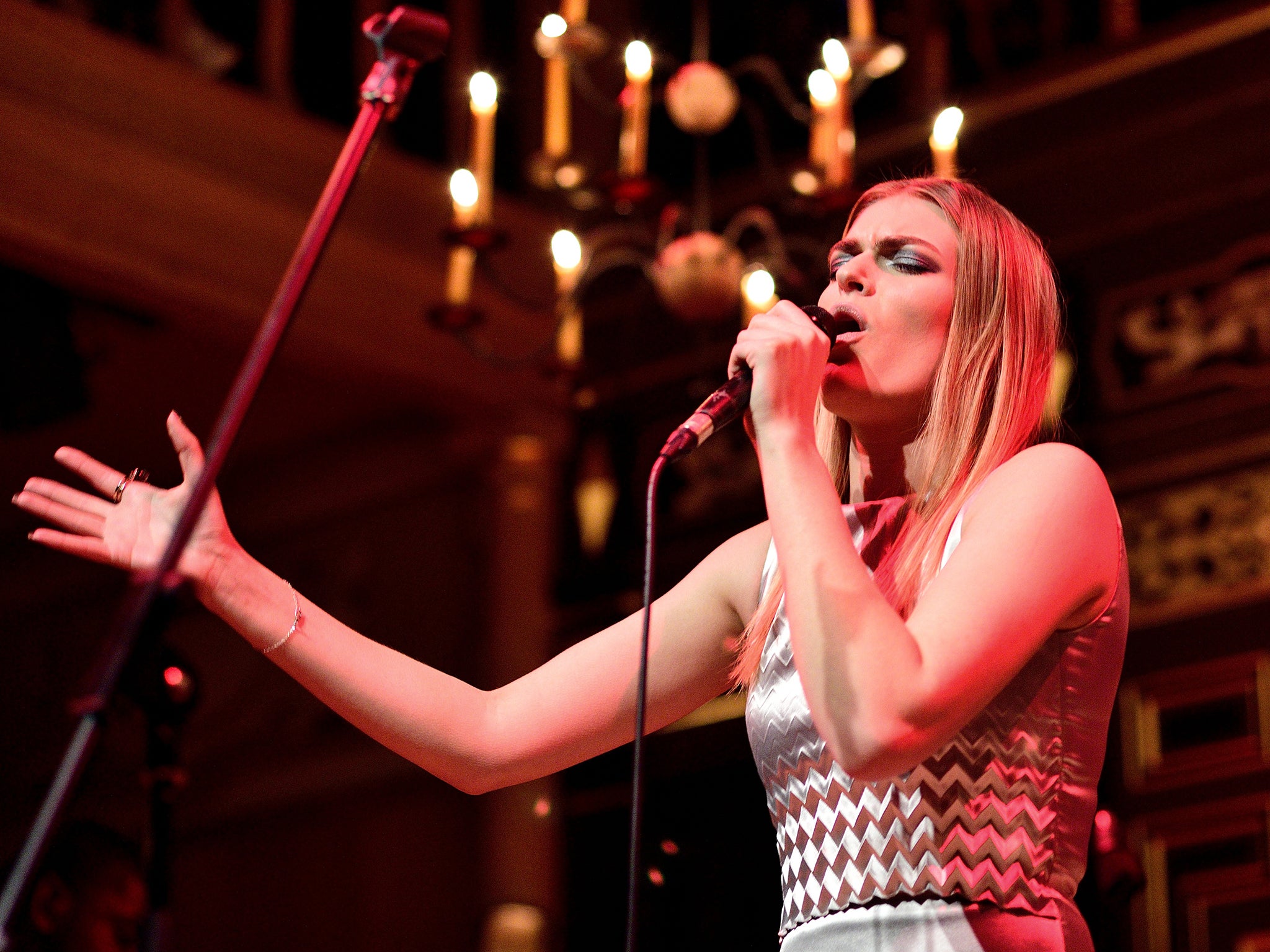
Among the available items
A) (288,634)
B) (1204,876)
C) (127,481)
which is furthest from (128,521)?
(1204,876)

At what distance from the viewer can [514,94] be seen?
6.55 m

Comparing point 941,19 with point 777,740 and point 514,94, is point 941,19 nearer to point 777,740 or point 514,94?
point 514,94

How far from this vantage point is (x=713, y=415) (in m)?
1.54

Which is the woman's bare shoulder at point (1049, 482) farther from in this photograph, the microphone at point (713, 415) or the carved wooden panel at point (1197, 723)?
the carved wooden panel at point (1197, 723)

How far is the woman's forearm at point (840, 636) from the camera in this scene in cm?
139

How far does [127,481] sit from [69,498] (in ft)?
0.20

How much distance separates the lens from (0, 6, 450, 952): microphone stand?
1.20 m

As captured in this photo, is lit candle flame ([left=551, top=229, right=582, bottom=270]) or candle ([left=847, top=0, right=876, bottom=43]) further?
lit candle flame ([left=551, top=229, right=582, bottom=270])

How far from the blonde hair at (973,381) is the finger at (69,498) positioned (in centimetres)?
67

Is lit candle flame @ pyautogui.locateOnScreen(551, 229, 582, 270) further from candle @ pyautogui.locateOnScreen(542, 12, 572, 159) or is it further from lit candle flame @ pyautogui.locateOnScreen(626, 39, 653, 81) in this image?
lit candle flame @ pyautogui.locateOnScreen(626, 39, 653, 81)

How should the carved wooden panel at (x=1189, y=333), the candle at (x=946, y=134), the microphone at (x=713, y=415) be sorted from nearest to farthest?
the microphone at (x=713, y=415)
the candle at (x=946, y=134)
the carved wooden panel at (x=1189, y=333)

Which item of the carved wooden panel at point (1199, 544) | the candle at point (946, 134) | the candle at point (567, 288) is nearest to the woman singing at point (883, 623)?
the candle at point (946, 134)

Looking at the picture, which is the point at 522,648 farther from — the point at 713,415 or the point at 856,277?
the point at 713,415

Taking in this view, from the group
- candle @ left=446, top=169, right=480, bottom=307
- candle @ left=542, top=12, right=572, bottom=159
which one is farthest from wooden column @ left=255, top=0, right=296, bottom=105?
candle @ left=446, top=169, right=480, bottom=307
